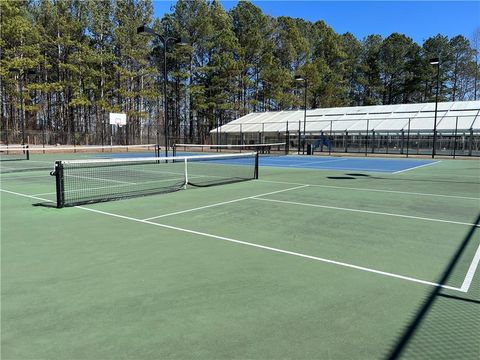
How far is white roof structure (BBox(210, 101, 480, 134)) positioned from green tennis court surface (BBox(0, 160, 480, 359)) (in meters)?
29.9

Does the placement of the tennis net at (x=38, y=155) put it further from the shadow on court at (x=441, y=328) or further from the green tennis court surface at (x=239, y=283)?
the shadow on court at (x=441, y=328)

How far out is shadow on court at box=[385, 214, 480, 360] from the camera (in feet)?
9.66

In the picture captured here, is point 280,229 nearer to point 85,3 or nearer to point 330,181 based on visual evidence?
point 330,181

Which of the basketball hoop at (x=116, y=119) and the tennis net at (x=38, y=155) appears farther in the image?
the basketball hoop at (x=116, y=119)

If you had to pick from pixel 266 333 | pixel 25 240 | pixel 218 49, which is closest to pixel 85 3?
pixel 218 49

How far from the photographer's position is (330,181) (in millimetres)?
14102

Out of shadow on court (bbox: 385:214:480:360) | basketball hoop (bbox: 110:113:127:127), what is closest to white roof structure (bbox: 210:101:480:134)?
basketball hoop (bbox: 110:113:127:127)

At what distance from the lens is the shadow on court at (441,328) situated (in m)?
2.95

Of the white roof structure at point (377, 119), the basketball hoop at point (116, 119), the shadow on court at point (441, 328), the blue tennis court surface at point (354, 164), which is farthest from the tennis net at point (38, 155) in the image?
the shadow on court at point (441, 328)

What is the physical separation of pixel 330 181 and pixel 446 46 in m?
65.6

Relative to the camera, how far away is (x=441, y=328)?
331 cm

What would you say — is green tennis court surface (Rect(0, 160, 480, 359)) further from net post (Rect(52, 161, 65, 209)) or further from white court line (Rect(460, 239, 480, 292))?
net post (Rect(52, 161, 65, 209))

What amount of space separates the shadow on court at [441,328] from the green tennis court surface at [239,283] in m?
0.01

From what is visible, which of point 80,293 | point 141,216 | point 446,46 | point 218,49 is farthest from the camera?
point 446,46
